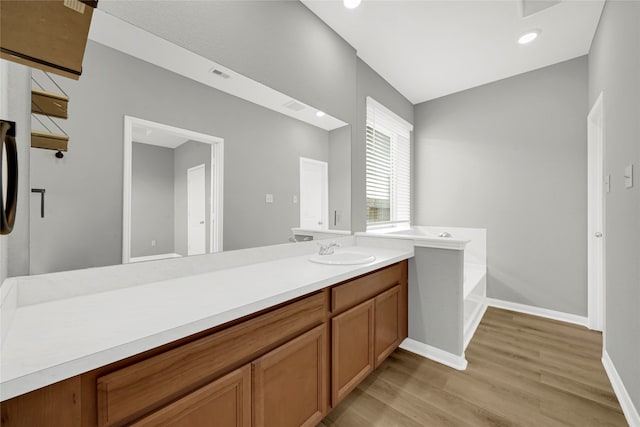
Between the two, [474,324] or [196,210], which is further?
[474,324]

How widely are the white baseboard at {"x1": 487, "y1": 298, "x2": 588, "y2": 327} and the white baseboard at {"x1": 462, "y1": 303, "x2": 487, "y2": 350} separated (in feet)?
0.53

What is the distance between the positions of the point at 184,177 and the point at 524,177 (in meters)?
3.42

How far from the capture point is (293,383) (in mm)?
1160

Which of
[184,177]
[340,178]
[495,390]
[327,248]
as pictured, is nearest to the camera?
[184,177]

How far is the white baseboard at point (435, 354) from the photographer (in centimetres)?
196

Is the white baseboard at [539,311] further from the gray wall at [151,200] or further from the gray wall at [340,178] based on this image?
the gray wall at [151,200]

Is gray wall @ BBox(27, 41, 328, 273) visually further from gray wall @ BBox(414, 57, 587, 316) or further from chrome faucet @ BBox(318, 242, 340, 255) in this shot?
gray wall @ BBox(414, 57, 587, 316)

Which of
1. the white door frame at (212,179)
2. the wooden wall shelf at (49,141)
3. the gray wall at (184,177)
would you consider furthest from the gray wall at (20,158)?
the gray wall at (184,177)

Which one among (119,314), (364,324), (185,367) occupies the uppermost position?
(119,314)

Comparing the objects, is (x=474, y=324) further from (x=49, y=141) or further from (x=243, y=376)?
(x=49, y=141)

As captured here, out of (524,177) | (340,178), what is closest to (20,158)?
(340,178)

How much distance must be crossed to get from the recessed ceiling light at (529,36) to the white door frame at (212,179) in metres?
2.77

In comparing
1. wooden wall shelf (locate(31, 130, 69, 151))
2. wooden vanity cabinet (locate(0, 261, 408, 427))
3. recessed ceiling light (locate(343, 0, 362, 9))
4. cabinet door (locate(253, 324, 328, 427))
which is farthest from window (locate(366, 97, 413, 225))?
wooden wall shelf (locate(31, 130, 69, 151))

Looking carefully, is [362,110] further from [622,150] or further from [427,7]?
[622,150]
